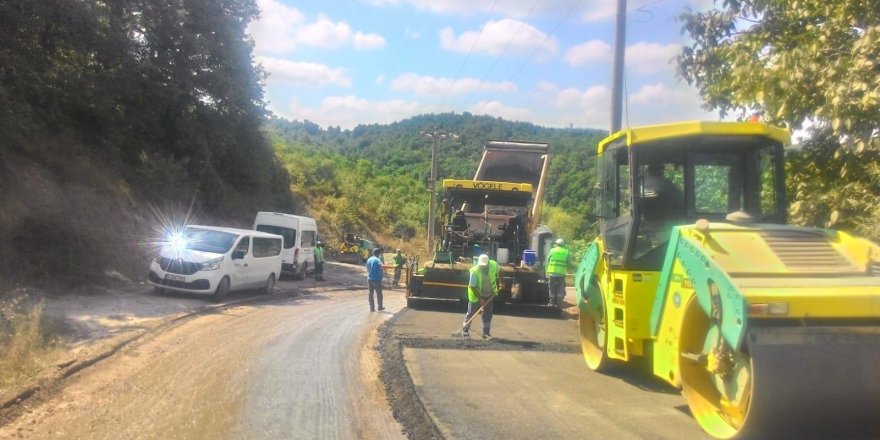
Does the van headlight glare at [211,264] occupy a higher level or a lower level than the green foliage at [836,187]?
lower

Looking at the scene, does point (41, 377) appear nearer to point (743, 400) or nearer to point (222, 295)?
point (743, 400)

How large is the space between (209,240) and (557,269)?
8.50 metres

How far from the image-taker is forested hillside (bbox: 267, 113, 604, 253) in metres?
45.3

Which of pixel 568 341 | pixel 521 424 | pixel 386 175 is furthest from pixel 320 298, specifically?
pixel 386 175

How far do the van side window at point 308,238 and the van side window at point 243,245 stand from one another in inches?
300

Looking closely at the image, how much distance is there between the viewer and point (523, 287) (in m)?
16.8

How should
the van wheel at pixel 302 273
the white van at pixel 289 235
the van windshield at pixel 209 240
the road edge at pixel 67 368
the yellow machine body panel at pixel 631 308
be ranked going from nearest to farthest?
the road edge at pixel 67 368
the yellow machine body panel at pixel 631 308
the van windshield at pixel 209 240
the white van at pixel 289 235
the van wheel at pixel 302 273

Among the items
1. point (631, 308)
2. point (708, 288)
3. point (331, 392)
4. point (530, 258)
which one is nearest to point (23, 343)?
point (331, 392)

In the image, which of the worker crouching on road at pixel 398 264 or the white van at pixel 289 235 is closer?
the white van at pixel 289 235

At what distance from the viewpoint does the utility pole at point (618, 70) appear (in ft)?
49.6

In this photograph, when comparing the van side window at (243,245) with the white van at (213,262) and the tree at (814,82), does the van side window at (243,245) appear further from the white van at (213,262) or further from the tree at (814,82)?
the tree at (814,82)

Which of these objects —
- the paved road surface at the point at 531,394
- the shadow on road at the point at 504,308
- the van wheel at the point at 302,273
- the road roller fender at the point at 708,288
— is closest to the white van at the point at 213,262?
Answer: the shadow on road at the point at 504,308

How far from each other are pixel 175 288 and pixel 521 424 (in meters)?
11.8

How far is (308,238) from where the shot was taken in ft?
88.6
